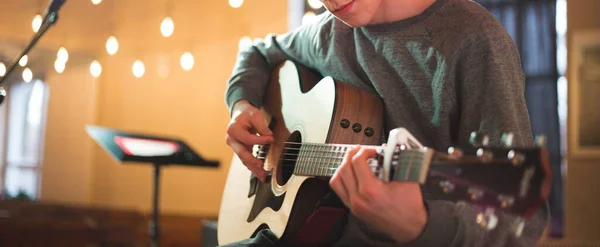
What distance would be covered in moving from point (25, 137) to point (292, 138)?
7964 mm

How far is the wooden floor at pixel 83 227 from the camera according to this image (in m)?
4.57

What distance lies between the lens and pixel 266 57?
72.6 inches

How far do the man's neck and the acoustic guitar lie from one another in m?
0.16

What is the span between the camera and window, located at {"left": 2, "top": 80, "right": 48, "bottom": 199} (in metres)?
8.45

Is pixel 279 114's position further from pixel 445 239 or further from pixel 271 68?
pixel 445 239

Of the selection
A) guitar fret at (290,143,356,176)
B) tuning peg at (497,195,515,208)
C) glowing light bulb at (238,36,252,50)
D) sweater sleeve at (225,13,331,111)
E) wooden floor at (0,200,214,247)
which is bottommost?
wooden floor at (0,200,214,247)

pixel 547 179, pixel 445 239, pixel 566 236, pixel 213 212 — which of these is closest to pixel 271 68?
pixel 445 239

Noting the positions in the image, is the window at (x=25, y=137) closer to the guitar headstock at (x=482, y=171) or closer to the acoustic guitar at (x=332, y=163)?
the acoustic guitar at (x=332, y=163)

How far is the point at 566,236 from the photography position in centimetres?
506

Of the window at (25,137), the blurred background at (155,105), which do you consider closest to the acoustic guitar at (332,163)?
the blurred background at (155,105)

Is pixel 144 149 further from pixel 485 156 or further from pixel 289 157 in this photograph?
pixel 485 156

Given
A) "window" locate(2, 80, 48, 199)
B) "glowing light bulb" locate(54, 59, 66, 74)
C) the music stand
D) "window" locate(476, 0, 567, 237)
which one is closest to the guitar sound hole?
the music stand

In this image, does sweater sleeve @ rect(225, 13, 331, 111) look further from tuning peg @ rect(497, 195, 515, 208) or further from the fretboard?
tuning peg @ rect(497, 195, 515, 208)

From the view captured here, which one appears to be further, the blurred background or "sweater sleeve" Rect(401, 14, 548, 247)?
the blurred background
